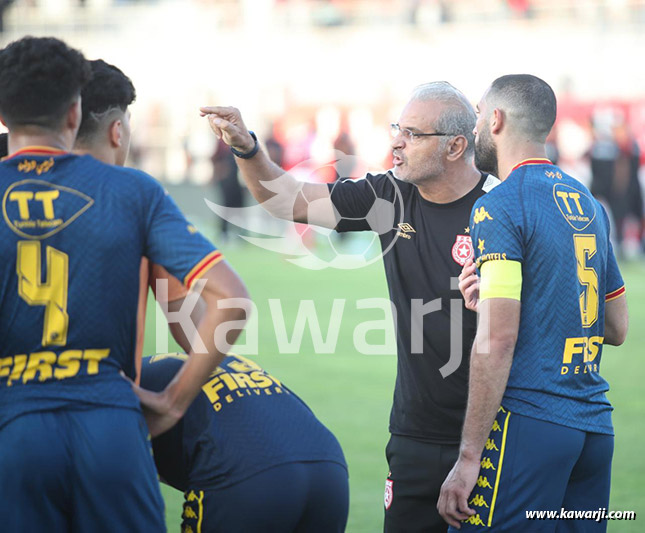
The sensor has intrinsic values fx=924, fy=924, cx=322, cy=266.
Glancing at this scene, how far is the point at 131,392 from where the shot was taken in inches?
108

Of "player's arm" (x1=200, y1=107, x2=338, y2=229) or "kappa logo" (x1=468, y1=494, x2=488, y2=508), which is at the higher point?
"player's arm" (x1=200, y1=107, x2=338, y2=229)

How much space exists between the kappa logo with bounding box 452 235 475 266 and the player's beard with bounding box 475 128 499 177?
1.70 ft

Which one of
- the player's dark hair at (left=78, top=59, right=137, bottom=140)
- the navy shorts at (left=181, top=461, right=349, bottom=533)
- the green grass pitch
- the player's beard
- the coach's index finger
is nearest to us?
the navy shorts at (left=181, top=461, right=349, bottom=533)

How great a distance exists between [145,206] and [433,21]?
3128cm

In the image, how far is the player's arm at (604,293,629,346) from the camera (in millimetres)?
3592

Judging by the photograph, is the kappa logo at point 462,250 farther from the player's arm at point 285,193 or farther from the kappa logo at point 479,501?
the kappa logo at point 479,501

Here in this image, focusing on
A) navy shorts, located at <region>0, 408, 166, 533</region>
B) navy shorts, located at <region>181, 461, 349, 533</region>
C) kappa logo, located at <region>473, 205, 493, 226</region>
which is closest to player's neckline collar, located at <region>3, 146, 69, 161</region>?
navy shorts, located at <region>0, 408, 166, 533</region>

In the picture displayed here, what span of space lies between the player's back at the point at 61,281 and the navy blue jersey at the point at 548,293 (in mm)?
1254

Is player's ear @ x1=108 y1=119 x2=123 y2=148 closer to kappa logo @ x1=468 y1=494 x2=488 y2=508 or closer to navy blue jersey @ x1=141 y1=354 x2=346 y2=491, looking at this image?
navy blue jersey @ x1=141 y1=354 x2=346 y2=491

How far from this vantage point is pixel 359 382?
911 cm

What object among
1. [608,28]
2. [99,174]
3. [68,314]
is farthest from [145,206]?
[608,28]

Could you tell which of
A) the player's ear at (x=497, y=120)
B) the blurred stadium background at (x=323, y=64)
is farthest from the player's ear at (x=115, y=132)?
the blurred stadium background at (x=323, y=64)

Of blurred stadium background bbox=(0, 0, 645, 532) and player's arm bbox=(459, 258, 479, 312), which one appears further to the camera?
blurred stadium background bbox=(0, 0, 645, 532)

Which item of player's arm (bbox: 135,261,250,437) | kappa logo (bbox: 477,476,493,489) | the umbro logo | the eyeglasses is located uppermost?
the eyeglasses
